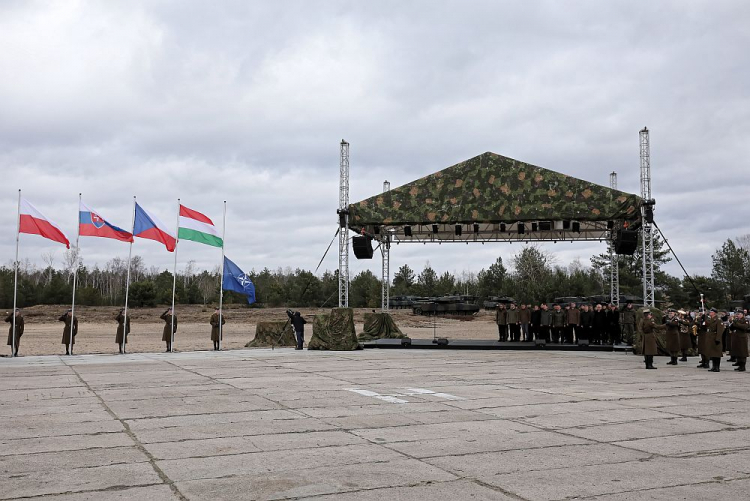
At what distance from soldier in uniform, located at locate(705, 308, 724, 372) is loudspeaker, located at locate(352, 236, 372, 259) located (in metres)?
10.7

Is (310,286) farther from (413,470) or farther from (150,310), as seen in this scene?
(413,470)

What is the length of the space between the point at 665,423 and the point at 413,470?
4.09 meters

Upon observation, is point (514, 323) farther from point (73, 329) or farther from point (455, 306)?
point (455, 306)

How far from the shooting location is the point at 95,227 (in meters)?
21.2

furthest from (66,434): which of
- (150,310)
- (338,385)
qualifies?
(150,310)

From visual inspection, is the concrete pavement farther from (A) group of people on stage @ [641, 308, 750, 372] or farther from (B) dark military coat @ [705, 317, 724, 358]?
(A) group of people on stage @ [641, 308, 750, 372]

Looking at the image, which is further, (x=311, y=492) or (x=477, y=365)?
(x=477, y=365)

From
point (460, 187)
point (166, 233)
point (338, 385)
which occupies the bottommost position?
point (338, 385)

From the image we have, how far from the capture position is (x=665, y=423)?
8.32 m

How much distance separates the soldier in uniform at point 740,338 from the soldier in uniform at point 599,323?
284 inches

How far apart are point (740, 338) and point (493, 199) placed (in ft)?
26.5

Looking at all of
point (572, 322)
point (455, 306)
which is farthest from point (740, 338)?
point (455, 306)

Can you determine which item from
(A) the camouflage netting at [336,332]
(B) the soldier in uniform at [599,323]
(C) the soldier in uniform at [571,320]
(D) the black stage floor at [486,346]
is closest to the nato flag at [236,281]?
(A) the camouflage netting at [336,332]

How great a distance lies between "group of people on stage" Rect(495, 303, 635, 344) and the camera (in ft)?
75.4
